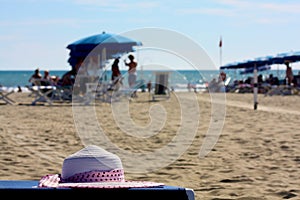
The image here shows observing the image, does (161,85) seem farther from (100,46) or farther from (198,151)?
(198,151)

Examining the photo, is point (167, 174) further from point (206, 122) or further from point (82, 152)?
point (206, 122)

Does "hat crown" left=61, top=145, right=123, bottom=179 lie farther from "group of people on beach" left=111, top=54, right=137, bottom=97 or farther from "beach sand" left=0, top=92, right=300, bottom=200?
"group of people on beach" left=111, top=54, right=137, bottom=97

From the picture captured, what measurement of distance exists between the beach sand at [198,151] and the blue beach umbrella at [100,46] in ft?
26.6

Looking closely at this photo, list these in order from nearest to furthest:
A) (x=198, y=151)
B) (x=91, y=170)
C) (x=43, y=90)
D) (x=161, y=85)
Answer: (x=91, y=170)
(x=198, y=151)
(x=43, y=90)
(x=161, y=85)

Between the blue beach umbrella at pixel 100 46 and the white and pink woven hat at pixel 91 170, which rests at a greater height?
the blue beach umbrella at pixel 100 46

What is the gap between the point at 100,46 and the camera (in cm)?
1984

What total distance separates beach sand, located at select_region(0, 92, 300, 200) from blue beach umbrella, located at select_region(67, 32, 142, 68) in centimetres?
812

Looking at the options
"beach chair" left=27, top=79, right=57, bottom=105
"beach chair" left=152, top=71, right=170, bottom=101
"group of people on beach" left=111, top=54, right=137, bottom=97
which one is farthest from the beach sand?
"beach chair" left=152, top=71, right=170, bottom=101

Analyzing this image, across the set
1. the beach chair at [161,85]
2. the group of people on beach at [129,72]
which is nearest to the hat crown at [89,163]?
the group of people on beach at [129,72]

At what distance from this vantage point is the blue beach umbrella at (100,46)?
A: 1969 centimetres

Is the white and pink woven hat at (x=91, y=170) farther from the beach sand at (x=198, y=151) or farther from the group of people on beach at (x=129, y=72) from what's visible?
the group of people on beach at (x=129, y=72)

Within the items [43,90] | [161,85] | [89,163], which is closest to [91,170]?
[89,163]

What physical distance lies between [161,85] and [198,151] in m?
13.6

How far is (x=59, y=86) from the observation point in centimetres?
1739
